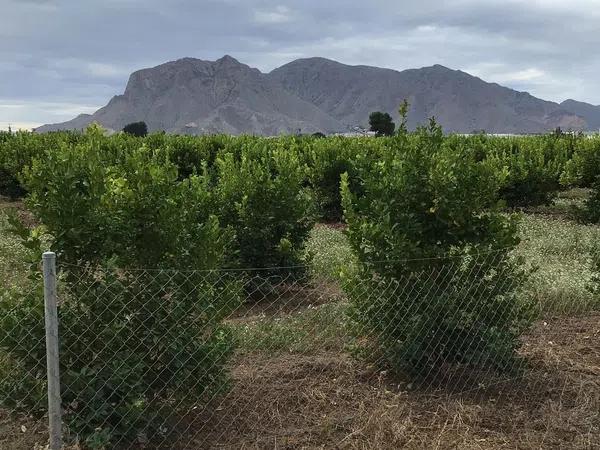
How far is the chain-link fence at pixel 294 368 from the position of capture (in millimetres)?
3166

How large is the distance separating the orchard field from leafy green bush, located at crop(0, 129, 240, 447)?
10 millimetres

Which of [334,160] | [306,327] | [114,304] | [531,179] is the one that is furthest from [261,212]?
[531,179]

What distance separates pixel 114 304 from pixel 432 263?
2.10 metres

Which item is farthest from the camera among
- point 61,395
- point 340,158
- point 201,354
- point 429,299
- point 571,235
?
point 340,158

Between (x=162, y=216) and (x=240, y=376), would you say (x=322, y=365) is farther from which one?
(x=162, y=216)

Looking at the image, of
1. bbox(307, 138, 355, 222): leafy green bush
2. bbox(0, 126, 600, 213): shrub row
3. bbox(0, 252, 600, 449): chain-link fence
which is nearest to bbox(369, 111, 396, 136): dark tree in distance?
bbox(0, 126, 600, 213): shrub row

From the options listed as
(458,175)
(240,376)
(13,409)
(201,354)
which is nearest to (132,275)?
(201,354)

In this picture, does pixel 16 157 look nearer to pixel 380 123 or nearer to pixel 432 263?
pixel 432 263

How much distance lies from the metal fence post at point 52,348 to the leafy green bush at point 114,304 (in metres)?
0.16

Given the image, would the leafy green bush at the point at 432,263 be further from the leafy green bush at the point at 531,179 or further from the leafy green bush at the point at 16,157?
the leafy green bush at the point at 16,157

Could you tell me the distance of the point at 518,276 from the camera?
4.37 metres

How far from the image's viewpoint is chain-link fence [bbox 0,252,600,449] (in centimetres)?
317

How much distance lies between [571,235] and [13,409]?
32.1ft

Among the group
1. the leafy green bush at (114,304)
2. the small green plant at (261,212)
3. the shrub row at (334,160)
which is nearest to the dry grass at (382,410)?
the leafy green bush at (114,304)
